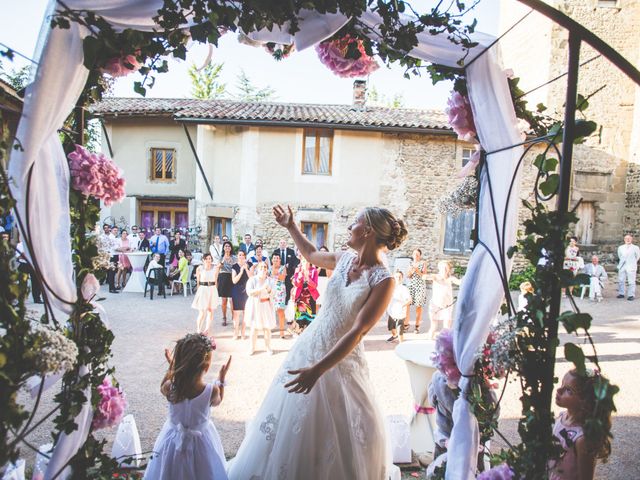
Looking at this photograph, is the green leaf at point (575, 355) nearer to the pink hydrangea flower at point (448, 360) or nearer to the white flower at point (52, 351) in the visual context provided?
the pink hydrangea flower at point (448, 360)

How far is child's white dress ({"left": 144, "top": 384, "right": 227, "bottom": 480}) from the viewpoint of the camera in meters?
2.76

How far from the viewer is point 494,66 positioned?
2.55 m

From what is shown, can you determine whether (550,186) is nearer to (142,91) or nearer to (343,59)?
(343,59)

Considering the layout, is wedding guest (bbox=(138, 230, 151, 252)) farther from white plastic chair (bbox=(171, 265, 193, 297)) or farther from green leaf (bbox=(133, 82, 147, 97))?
green leaf (bbox=(133, 82, 147, 97))

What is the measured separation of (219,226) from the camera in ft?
53.4

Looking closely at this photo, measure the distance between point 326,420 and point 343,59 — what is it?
2.11 meters

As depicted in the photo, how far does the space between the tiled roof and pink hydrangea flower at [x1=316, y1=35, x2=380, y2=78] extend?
11.7 m

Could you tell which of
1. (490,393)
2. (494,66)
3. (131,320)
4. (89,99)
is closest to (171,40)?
(89,99)

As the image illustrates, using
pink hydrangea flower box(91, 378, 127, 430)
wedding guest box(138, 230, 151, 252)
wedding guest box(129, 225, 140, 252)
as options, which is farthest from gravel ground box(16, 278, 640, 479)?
wedding guest box(138, 230, 151, 252)

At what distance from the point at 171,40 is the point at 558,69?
1755 cm

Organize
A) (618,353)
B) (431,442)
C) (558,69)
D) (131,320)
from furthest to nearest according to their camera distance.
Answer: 1. (558,69)
2. (131,320)
3. (618,353)
4. (431,442)

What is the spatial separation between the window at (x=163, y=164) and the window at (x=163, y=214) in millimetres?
990

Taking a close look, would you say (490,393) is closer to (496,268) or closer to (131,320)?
(496,268)

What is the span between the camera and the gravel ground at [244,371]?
14.4 ft
